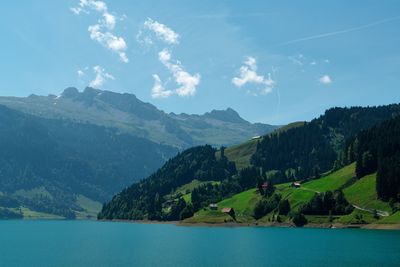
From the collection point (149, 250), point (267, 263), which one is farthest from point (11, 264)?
point (267, 263)

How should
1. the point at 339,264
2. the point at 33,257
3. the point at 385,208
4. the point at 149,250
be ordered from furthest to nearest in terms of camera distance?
the point at 385,208 < the point at 149,250 < the point at 33,257 < the point at 339,264

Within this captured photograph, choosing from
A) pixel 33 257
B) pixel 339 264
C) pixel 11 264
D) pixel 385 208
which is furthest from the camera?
pixel 385 208

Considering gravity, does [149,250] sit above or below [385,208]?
below

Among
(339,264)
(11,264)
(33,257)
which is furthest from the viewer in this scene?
(33,257)

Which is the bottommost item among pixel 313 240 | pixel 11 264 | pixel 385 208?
pixel 11 264

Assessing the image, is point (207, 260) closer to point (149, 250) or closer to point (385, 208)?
point (149, 250)

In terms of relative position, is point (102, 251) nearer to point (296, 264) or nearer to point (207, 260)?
point (207, 260)

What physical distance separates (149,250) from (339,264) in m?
52.5

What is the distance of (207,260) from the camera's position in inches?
4245

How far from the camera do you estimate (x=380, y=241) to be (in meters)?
138

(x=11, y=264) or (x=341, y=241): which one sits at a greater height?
(x=341, y=241)

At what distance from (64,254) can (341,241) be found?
74391mm

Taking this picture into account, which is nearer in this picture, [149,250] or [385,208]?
[149,250]

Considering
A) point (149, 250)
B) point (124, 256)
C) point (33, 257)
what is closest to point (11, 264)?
point (33, 257)
